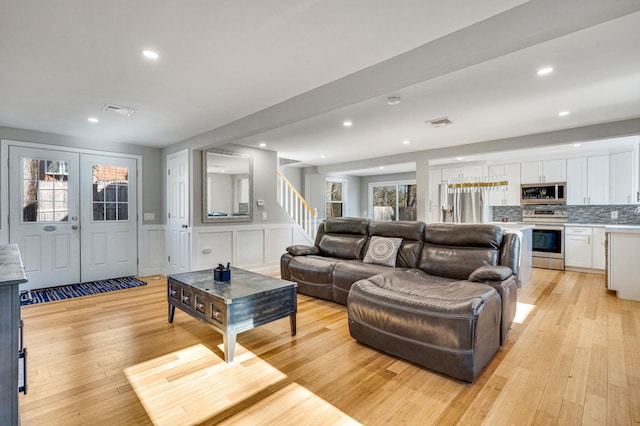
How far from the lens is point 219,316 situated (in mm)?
2559

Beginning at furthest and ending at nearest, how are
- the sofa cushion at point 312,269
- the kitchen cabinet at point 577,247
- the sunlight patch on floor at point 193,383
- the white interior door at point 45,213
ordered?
the kitchen cabinet at point 577,247 → the white interior door at point 45,213 → the sofa cushion at point 312,269 → the sunlight patch on floor at point 193,383

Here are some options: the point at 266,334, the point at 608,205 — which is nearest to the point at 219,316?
the point at 266,334

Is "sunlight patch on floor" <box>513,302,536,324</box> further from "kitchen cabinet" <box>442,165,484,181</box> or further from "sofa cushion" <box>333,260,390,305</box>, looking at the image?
"kitchen cabinet" <box>442,165,484,181</box>

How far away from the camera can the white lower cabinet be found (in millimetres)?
5770

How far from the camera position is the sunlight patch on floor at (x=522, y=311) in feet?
11.3

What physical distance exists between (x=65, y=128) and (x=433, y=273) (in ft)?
17.6

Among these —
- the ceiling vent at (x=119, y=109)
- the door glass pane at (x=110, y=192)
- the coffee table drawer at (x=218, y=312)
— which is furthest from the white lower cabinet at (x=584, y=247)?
the door glass pane at (x=110, y=192)

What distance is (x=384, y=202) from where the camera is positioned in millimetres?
10008

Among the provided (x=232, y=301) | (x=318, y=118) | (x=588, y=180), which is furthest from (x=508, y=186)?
(x=232, y=301)

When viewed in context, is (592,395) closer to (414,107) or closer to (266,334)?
(266,334)

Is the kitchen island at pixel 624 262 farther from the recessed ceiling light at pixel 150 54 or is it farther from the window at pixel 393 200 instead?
the recessed ceiling light at pixel 150 54

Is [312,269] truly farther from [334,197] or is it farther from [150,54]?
[334,197]

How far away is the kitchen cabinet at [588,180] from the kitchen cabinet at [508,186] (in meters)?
0.88

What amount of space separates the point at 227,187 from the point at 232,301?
3.35 meters
